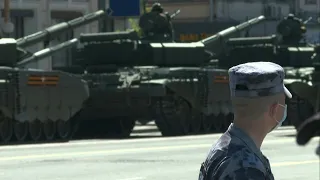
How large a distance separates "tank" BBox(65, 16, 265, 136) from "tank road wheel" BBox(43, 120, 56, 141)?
2.08 meters

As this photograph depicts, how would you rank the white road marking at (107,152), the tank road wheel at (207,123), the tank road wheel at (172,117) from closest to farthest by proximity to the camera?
1. the white road marking at (107,152)
2. the tank road wheel at (172,117)
3. the tank road wheel at (207,123)

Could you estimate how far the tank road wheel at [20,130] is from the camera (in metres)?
24.8

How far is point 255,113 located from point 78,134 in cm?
2574

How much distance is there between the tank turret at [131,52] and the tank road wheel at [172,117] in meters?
2.24

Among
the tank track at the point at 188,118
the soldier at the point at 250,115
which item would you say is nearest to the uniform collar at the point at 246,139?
the soldier at the point at 250,115

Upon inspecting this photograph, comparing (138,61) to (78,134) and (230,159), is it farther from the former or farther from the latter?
(230,159)

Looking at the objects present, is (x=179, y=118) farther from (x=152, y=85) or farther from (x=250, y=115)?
(x=250, y=115)

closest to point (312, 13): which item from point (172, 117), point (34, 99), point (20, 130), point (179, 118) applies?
point (179, 118)

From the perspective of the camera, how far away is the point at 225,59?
1385 inches

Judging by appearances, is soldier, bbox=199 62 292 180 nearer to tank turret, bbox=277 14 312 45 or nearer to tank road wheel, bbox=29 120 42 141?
tank road wheel, bbox=29 120 42 141

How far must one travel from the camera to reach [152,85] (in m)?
27.1

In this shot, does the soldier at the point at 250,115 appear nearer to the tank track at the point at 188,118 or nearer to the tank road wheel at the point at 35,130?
the tank road wheel at the point at 35,130

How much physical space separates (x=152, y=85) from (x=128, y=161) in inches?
408

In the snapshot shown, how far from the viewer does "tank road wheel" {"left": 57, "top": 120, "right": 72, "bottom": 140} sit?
26156 mm
